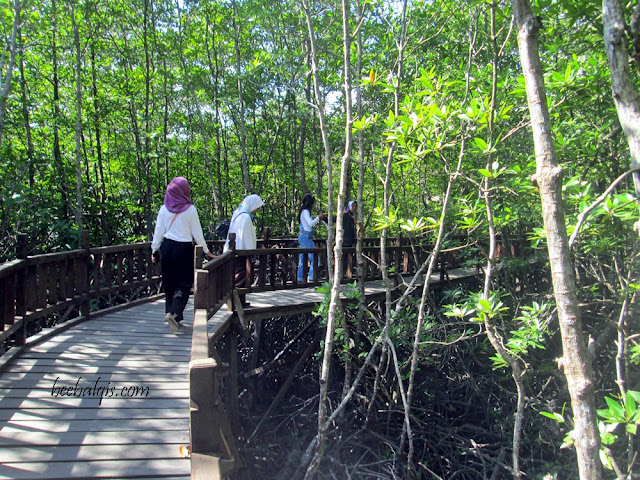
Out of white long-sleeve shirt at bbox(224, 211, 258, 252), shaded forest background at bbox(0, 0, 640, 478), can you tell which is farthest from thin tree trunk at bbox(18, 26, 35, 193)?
white long-sleeve shirt at bbox(224, 211, 258, 252)

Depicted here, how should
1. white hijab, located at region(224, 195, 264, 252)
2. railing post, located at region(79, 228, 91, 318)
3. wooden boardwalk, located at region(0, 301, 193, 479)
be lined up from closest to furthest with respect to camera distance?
wooden boardwalk, located at region(0, 301, 193, 479) → railing post, located at region(79, 228, 91, 318) → white hijab, located at region(224, 195, 264, 252)

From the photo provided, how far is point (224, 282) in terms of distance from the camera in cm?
508

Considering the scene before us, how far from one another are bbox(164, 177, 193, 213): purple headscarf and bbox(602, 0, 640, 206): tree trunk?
3866 millimetres

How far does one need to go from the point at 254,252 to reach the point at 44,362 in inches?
99.0

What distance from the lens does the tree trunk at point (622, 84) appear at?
168cm

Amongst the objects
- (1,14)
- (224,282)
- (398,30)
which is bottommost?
(224,282)

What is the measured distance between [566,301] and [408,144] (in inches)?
76.5

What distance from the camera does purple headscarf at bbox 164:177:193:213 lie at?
4.68 metres

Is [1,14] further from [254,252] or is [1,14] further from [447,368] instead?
[447,368]

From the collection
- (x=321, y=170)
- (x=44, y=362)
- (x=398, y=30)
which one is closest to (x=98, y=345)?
(x=44, y=362)

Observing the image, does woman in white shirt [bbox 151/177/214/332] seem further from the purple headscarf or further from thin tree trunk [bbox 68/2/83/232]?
thin tree trunk [bbox 68/2/83/232]

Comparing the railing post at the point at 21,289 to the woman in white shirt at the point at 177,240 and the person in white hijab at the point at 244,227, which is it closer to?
the woman in white shirt at the point at 177,240

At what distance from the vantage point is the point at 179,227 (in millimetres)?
4668

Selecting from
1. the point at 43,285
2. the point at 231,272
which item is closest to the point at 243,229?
the point at 231,272
